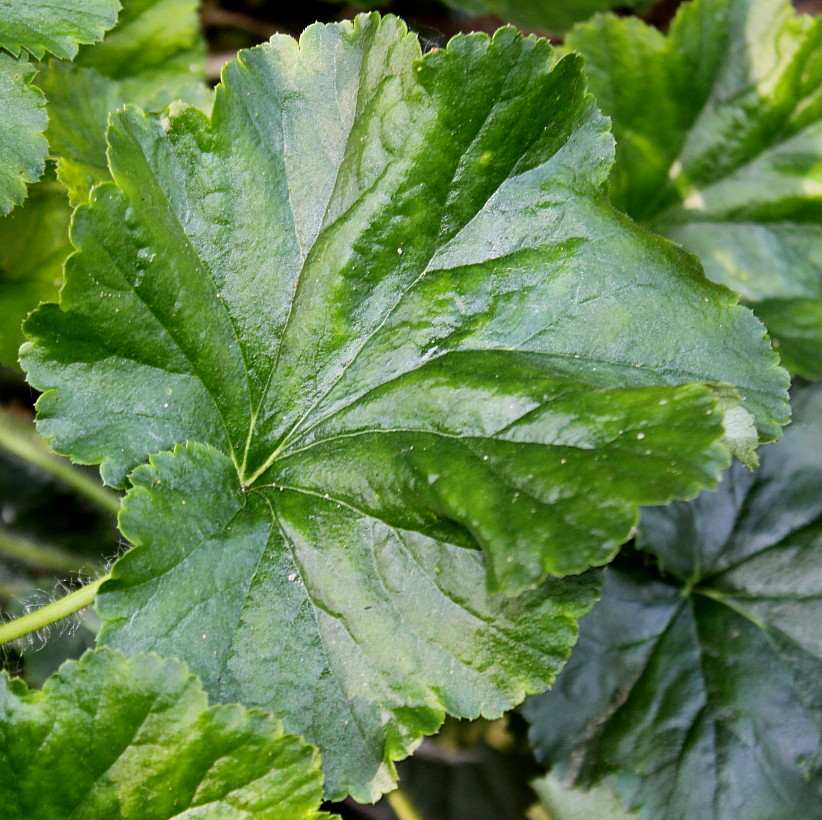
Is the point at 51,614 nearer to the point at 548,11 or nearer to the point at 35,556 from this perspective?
the point at 35,556

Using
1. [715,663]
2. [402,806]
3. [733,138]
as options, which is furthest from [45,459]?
[733,138]

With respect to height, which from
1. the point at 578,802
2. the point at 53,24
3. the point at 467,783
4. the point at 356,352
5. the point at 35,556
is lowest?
the point at 467,783

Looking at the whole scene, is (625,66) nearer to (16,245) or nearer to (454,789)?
(16,245)

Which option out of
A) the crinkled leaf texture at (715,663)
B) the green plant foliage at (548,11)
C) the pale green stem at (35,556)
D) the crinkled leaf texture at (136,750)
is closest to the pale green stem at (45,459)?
Result: the pale green stem at (35,556)

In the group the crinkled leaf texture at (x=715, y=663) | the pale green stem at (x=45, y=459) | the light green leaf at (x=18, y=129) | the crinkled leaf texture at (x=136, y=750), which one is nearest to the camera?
the crinkled leaf texture at (x=136, y=750)

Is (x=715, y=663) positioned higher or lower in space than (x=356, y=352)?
lower

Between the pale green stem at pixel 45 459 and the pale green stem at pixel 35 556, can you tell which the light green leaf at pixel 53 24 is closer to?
the pale green stem at pixel 45 459
